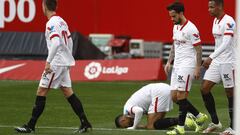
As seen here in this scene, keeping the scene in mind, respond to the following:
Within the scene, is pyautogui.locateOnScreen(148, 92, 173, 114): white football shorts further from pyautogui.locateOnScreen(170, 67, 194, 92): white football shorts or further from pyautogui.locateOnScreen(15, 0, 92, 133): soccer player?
pyautogui.locateOnScreen(15, 0, 92, 133): soccer player

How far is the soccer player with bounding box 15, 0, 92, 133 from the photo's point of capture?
11844 mm

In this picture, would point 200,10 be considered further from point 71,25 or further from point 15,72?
point 15,72

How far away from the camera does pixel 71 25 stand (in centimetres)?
3148

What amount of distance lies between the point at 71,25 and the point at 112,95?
11.2 meters

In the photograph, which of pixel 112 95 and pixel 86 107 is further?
pixel 112 95

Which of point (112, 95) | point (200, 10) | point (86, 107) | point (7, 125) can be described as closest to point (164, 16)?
point (200, 10)

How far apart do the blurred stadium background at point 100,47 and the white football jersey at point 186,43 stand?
5576 mm

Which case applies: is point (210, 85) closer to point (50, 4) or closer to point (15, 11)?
point (50, 4)

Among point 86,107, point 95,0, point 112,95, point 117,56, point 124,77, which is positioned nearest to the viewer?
point 86,107

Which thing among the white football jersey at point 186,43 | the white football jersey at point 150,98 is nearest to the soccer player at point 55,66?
the white football jersey at point 150,98

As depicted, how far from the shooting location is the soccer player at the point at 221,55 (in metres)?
11.5

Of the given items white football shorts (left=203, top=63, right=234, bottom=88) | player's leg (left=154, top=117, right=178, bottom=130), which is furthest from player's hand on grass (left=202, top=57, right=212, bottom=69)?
player's leg (left=154, top=117, right=178, bottom=130)

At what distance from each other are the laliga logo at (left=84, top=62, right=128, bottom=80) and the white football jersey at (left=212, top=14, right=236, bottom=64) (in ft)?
43.8

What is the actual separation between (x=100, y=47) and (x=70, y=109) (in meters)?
13.0
